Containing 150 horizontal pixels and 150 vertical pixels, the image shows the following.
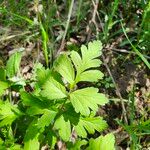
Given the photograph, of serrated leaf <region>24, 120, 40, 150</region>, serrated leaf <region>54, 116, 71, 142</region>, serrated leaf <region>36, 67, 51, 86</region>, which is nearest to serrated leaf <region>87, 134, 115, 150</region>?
serrated leaf <region>54, 116, 71, 142</region>

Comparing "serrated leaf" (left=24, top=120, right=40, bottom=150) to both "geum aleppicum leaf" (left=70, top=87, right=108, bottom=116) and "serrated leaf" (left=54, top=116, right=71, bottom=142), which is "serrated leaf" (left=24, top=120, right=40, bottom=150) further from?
"geum aleppicum leaf" (left=70, top=87, right=108, bottom=116)

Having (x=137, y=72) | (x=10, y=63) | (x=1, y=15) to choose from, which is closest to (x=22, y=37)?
(x=1, y=15)

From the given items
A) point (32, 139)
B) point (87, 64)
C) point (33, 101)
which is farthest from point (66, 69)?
point (32, 139)

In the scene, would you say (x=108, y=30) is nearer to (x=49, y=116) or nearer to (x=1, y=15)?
(x=1, y=15)

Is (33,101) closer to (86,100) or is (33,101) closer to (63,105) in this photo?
(63,105)

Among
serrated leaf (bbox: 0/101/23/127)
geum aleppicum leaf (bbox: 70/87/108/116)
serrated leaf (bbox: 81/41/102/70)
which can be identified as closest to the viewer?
geum aleppicum leaf (bbox: 70/87/108/116)

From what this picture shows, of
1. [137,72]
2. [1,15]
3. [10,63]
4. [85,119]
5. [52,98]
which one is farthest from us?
[1,15]

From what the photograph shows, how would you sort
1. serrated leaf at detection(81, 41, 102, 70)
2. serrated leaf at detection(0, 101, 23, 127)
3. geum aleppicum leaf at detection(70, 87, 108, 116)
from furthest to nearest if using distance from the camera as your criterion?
1. serrated leaf at detection(0, 101, 23, 127)
2. serrated leaf at detection(81, 41, 102, 70)
3. geum aleppicum leaf at detection(70, 87, 108, 116)
